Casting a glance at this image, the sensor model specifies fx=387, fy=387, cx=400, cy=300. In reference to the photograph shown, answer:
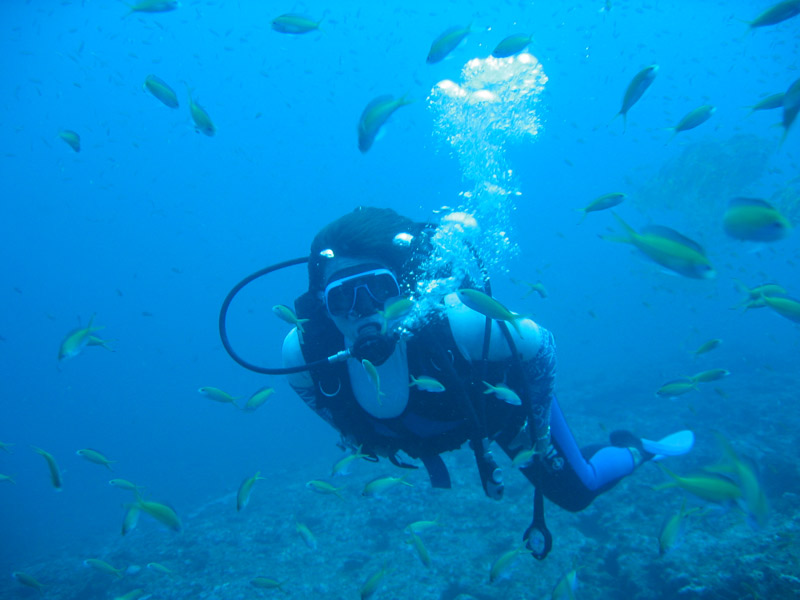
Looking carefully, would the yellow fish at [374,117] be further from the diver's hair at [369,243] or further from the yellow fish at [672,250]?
the yellow fish at [672,250]

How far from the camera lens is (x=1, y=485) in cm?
3959

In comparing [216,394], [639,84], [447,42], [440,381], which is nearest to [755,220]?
[639,84]

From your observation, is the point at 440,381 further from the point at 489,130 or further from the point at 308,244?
the point at 308,244

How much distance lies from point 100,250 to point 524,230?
333 feet

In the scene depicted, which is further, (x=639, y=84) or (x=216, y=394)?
(x=216, y=394)

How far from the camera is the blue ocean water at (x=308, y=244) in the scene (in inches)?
336

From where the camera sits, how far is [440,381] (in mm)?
3031

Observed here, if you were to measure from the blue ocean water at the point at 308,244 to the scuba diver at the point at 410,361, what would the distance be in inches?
54.1

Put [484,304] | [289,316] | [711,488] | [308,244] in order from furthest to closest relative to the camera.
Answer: [308,244] < [289,316] < [711,488] < [484,304]

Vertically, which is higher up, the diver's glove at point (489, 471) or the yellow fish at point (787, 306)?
the yellow fish at point (787, 306)

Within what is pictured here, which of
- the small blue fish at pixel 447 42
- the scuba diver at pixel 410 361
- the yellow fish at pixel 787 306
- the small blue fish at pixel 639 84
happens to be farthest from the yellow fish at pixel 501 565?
the small blue fish at pixel 447 42

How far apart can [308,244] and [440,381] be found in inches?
3655

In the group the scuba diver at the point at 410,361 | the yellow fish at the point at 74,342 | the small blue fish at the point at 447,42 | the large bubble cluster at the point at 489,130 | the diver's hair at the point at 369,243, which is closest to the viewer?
the scuba diver at the point at 410,361

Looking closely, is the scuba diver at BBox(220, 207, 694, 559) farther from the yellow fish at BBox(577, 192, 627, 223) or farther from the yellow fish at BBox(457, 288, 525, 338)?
the yellow fish at BBox(577, 192, 627, 223)
